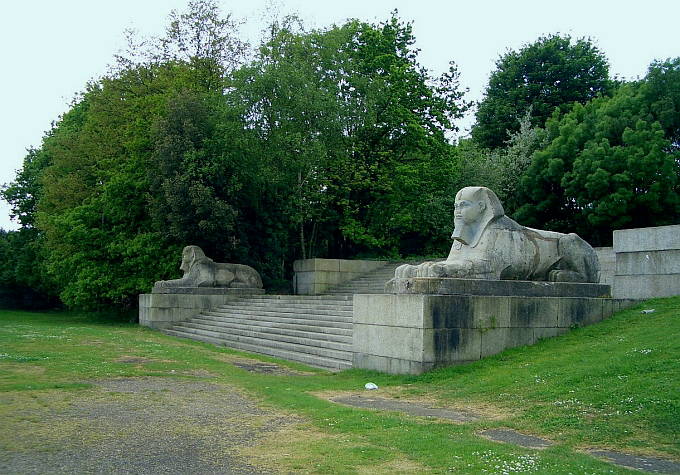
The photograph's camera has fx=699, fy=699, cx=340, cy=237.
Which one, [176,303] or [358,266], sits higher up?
[358,266]

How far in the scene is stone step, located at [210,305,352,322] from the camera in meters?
16.7

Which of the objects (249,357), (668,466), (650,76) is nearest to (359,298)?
(249,357)

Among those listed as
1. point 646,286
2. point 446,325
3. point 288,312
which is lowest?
point 288,312

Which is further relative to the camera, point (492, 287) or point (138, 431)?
point (492, 287)

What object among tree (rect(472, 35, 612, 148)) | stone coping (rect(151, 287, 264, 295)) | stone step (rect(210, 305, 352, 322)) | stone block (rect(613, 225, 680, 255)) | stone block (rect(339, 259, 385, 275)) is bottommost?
stone step (rect(210, 305, 352, 322))

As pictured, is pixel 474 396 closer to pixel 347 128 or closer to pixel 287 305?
pixel 287 305

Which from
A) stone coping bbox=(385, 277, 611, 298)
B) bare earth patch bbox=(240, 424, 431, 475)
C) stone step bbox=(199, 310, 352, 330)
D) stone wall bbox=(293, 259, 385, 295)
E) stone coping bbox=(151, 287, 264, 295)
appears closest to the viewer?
bare earth patch bbox=(240, 424, 431, 475)

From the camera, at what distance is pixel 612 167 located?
2359 cm

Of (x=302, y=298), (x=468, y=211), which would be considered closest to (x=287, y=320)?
(x=302, y=298)

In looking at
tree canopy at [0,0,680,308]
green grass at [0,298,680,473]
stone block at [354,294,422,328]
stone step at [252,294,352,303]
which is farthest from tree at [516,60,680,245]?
stone block at [354,294,422,328]

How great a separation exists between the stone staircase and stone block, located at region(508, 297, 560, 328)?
3146mm

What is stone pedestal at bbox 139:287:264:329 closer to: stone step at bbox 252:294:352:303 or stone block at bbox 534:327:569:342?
stone step at bbox 252:294:352:303

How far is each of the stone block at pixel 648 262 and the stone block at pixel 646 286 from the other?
0.33 feet

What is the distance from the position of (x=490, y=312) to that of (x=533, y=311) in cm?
100
